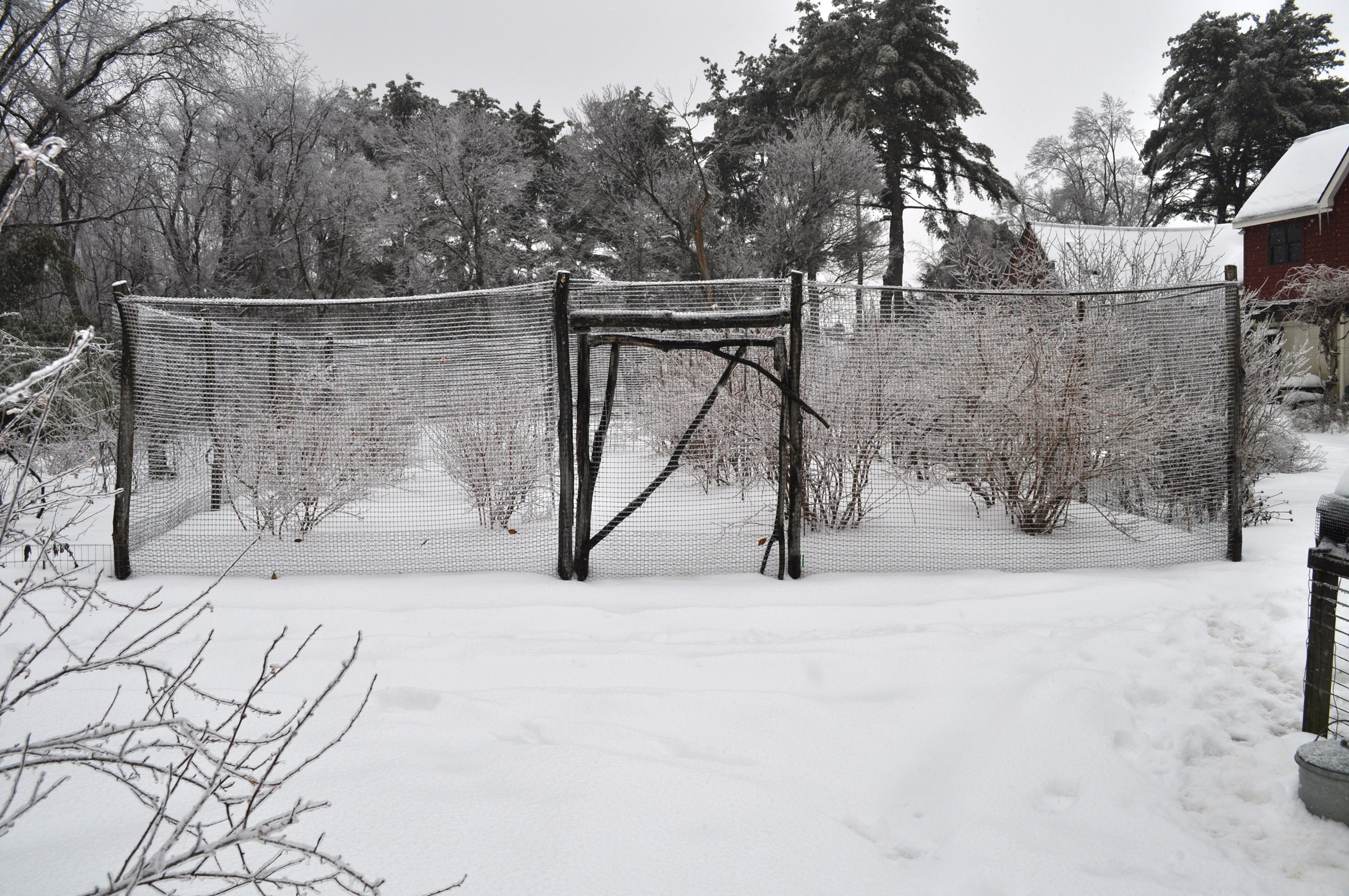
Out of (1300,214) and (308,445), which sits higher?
(1300,214)

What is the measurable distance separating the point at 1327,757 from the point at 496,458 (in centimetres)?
467

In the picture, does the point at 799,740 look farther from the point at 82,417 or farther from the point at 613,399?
the point at 82,417

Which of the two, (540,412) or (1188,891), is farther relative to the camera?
(540,412)

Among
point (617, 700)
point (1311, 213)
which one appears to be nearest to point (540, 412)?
point (617, 700)

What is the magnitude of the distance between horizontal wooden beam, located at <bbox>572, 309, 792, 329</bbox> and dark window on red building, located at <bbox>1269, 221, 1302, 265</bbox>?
2250 cm

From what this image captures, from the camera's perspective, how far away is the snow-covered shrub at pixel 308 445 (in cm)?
508

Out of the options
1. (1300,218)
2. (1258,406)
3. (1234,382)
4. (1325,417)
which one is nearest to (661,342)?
(1234,382)

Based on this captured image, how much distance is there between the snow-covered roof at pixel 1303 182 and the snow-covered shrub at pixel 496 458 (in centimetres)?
2268

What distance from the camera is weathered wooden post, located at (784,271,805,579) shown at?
14.3 ft

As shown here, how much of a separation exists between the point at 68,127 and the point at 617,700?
12766 mm

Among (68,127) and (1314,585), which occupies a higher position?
(68,127)

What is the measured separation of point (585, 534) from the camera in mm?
4508

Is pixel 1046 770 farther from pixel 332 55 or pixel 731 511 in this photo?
pixel 332 55

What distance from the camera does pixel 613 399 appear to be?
4449 mm
